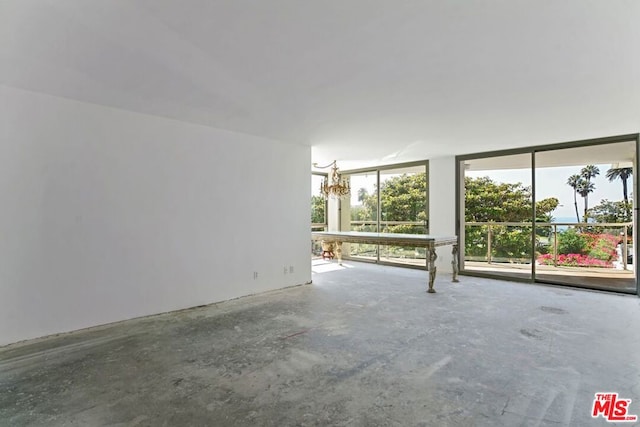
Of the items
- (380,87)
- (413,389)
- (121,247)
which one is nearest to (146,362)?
(121,247)

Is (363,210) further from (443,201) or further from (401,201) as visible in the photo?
(443,201)

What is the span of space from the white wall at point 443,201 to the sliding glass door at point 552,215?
201 mm

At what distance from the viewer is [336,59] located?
2.45m

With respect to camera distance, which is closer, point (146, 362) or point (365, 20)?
point (365, 20)

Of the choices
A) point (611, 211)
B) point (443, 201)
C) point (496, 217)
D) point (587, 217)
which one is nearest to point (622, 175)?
point (611, 211)

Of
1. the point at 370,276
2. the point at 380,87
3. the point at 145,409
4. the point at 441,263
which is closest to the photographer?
the point at 145,409

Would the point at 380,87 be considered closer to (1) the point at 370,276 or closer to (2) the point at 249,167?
(2) the point at 249,167

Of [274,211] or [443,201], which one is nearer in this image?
[274,211]

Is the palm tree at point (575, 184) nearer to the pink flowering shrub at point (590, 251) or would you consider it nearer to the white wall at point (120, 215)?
the pink flowering shrub at point (590, 251)

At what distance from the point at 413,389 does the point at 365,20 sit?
2345 mm

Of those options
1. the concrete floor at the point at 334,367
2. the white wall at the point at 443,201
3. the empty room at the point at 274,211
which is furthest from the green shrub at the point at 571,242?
the concrete floor at the point at 334,367

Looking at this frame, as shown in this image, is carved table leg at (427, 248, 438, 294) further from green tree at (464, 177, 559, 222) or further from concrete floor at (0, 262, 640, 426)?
green tree at (464, 177, 559, 222)

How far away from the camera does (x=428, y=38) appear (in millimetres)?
2152

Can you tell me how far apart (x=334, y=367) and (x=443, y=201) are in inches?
196
